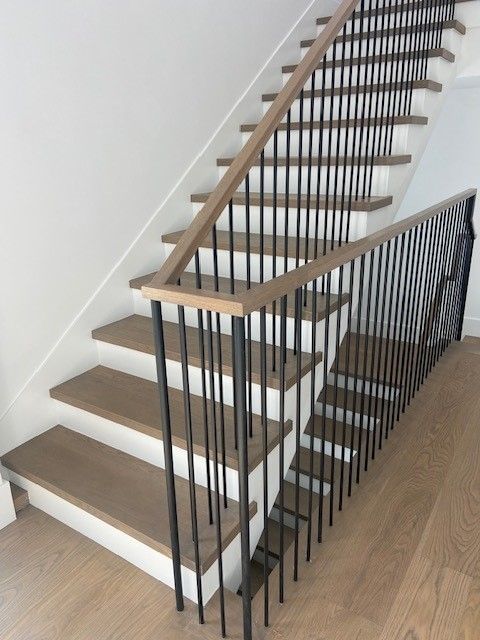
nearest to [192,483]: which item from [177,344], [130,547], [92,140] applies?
[130,547]

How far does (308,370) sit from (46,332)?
1.23 meters

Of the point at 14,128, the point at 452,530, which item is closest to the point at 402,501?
the point at 452,530

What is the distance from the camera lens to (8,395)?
2160 mm

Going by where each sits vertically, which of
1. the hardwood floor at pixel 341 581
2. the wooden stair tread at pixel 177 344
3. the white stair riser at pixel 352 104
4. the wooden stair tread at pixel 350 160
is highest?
the white stair riser at pixel 352 104

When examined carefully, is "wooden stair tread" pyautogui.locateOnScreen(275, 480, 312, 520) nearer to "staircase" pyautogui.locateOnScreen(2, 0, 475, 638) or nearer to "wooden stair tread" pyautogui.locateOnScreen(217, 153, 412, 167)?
"staircase" pyautogui.locateOnScreen(2, 0, 475, 638)

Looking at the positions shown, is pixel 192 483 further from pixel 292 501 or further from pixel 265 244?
pixel 292 501

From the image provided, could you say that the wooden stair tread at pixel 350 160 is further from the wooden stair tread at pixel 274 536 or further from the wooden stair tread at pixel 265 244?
the wooden stair tread at pixel 274 536

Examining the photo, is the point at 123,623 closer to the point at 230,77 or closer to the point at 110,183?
the point at 110,183

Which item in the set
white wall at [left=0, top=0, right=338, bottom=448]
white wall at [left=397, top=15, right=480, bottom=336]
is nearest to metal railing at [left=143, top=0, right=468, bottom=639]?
white wall at [left=0, top=0, right=338, bottom=448]

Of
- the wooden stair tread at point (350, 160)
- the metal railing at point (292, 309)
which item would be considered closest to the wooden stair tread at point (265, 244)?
the metal railing at point (292, 309)

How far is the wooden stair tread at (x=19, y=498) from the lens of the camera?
6.75ft

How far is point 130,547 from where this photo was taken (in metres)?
1.79

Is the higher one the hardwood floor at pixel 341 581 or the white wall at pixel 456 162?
the white wall at pixel 456 162

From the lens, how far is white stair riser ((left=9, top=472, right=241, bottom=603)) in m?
1.64
